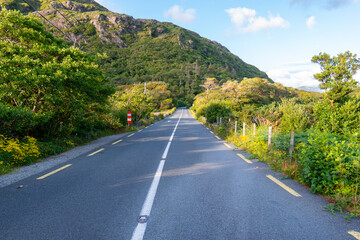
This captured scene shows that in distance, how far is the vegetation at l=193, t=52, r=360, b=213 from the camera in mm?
3730

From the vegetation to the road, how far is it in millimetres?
476

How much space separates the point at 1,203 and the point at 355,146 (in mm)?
6821

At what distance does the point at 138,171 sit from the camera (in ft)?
19.0

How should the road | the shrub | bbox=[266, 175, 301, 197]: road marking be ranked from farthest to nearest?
the shrub
bbox=[266, 175, 301, 197]: road marking
the road

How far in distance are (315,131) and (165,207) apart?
3968 mm

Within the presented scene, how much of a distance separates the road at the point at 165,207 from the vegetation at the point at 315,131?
0.48 metres

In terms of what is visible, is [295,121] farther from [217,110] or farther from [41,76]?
[217,110]

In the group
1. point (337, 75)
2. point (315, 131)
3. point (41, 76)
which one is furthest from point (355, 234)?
point (337, 75)

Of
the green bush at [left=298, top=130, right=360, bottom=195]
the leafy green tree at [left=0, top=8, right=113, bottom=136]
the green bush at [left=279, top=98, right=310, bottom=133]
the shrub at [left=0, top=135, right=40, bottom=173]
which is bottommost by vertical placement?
the shrub at [left=0, top=135, right=40, bottom=173]

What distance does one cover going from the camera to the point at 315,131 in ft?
15.6

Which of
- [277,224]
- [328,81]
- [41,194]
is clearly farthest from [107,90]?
[328,81]

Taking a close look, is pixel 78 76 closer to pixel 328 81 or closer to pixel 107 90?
pixel 107 90

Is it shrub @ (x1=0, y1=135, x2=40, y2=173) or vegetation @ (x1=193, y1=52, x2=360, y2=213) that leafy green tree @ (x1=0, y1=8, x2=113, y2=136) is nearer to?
shrub @ (x1=0, y1=135, x2=40, y2=173)

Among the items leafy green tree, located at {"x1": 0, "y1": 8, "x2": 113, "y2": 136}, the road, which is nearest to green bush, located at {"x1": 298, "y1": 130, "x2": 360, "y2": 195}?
the road
